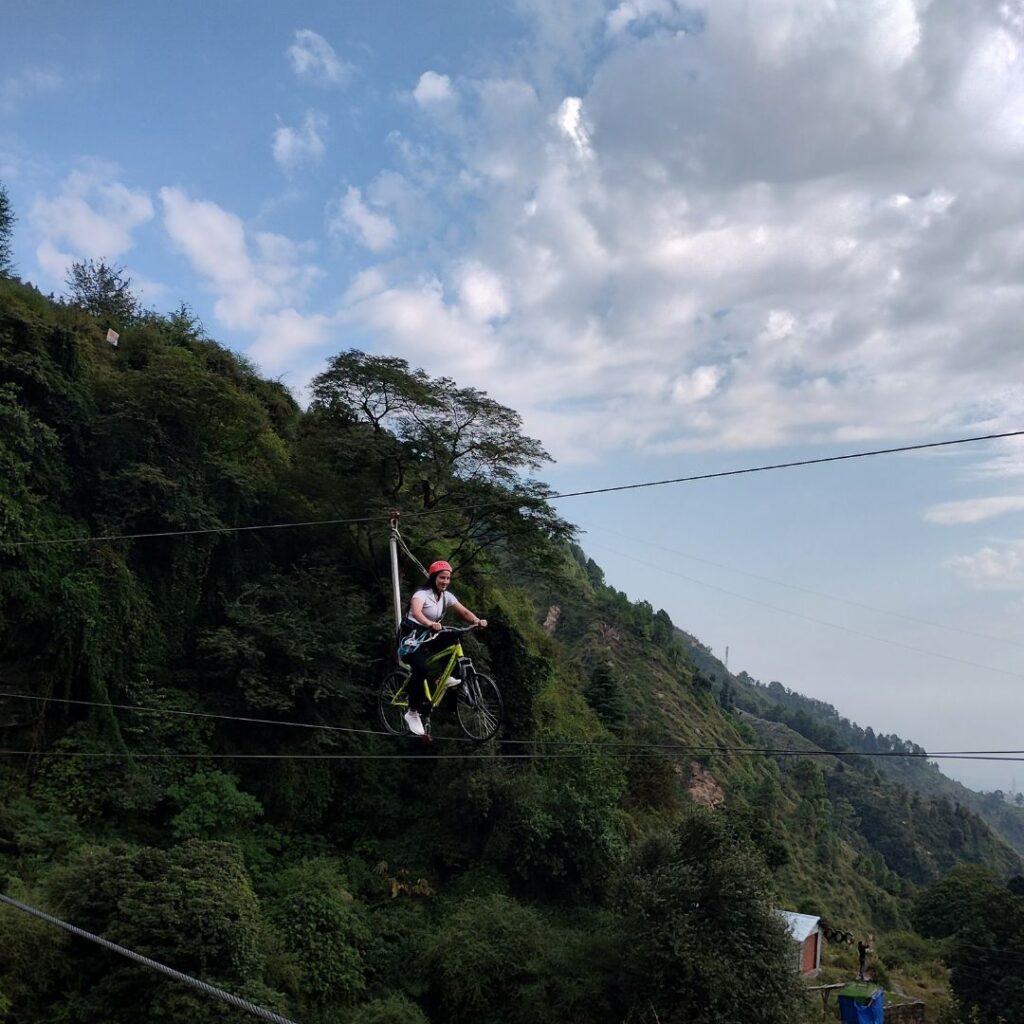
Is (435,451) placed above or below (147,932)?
above

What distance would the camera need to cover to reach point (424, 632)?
9242 millimetres

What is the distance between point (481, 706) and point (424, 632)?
4.72ft

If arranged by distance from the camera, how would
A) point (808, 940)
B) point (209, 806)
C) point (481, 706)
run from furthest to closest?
1. point (808, 940)
2. point (209, 806)
3. point (481, 706)

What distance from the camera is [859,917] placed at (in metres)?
47.1

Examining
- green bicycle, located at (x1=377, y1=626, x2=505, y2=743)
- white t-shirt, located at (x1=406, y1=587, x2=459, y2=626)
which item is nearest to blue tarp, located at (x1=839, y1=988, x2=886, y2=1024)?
green bicycle, located at (x1=377, y1=626, x2=505, y2=743)

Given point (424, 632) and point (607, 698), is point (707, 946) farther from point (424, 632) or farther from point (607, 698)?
point (607, 698)

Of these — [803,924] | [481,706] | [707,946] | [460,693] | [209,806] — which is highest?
[460,693]

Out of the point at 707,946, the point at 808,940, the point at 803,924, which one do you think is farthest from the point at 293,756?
the point at 808,940

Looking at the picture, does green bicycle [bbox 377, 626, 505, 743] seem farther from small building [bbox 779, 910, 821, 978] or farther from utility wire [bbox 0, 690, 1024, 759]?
small building [bbox 779, 910, 821, 978]

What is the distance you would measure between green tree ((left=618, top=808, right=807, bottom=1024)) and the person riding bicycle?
31.0 ft

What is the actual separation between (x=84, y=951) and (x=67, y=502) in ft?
31.5

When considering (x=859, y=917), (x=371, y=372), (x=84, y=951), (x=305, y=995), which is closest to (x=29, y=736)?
(x=84, y=951)

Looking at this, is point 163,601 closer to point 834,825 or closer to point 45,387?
point 45,387

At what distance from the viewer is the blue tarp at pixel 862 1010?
75.6ft
